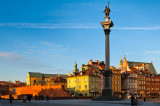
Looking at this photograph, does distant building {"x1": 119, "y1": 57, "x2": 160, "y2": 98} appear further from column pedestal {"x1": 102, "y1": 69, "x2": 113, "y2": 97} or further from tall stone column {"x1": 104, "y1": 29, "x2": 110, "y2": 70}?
tall stone column {"x1": 104, "y1": 29, "x2": 110, "y2": 70}

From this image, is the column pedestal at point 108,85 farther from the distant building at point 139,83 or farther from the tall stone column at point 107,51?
the distant building at point 139,83

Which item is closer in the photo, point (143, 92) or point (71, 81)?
point (71, 81)

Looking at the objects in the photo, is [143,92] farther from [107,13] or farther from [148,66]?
[107,13]

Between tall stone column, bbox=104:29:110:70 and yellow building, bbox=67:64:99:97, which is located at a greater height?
tall stone column, bbox=104:29:110:70

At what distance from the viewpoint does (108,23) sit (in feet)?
184

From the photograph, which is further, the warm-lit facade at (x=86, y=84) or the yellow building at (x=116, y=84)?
the yellow building at (x=116, y=84)

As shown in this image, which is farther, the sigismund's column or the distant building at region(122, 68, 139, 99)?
the distant building at region(122, 68, 139, 99)

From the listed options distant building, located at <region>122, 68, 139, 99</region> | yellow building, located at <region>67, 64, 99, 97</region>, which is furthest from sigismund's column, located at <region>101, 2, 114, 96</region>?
distant building, located at <region>122, 68, 139, 99</region>

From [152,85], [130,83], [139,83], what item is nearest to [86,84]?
[130,83]

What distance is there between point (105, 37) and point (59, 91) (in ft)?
151

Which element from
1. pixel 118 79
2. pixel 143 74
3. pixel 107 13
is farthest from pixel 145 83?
pixel 107 13

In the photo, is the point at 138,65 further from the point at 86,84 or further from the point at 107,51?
the point at 107,51

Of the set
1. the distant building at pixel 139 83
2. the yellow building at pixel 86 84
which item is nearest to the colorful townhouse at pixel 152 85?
the distant building at pixel 139 83

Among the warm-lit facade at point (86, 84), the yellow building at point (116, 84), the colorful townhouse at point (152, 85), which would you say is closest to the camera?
the warm-lit facade at point (86, 84)
